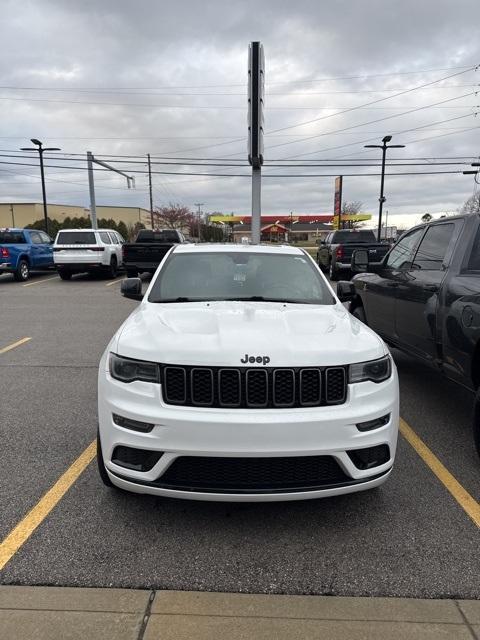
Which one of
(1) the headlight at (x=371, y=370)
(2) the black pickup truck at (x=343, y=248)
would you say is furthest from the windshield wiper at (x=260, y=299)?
(2) the black pickup truck at (x=343, y=248)

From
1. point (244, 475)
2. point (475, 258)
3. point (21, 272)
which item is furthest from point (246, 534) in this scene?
point (21, 272)

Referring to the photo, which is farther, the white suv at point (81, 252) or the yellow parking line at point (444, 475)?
the white suv at point (81, 252)

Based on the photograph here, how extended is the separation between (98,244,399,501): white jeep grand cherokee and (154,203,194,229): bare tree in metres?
82.6

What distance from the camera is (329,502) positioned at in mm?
3285

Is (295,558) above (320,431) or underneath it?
underneath

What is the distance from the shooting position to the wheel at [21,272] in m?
17.7

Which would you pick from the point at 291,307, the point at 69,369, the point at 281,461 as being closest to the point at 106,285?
the point at 69,369

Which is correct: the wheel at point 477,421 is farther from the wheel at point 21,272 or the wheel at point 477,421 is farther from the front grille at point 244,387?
the wheel at point 21,272

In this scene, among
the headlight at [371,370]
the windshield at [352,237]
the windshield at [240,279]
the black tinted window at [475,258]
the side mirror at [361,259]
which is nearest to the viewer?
the headlight at [371,370]

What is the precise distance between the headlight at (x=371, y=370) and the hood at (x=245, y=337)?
0.13ft

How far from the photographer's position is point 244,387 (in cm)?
279

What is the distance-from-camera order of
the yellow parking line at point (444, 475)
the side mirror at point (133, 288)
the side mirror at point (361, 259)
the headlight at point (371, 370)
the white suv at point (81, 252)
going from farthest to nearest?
1. the white suv at point (81, 252)
2. the side mirror at point (361, 259)
3. the side mirror at point (133, 288)
4. the yellow parking line at point (444, 475)
5. the headlight at point (371, 370)

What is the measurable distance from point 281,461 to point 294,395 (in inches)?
14.5

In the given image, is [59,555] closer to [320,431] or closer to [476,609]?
[320,431]
